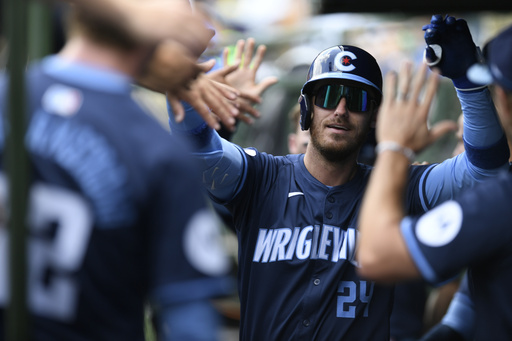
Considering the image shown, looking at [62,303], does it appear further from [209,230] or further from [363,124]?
[363,124]

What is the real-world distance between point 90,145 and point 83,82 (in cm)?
18

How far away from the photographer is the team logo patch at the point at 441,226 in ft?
6.64

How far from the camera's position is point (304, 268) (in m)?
3.06

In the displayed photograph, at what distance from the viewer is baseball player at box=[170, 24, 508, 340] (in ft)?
9.89

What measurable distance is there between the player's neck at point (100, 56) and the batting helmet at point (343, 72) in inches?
66.6

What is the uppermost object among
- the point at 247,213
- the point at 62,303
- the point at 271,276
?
the point at 62,303

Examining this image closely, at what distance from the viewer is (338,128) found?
3283mm

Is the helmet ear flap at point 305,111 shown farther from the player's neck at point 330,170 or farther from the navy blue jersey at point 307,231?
the navy blue jersey at point 307,231

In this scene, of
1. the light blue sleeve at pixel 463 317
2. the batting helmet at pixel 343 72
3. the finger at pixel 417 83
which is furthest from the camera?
the light blue sleeve at pixel 463 317

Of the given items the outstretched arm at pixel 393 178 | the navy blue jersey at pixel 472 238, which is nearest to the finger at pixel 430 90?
the outstretched arm at pixel 393 178

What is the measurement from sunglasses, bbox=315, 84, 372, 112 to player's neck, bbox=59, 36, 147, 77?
1.69 metres

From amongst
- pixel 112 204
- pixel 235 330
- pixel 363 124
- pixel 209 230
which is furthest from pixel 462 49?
pixel 235 330

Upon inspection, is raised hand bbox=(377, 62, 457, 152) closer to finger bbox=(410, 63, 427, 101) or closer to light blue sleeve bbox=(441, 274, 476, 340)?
finger bbox=(410, 63, 427, 101)

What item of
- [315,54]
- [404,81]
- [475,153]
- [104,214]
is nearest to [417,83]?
[404,81]
